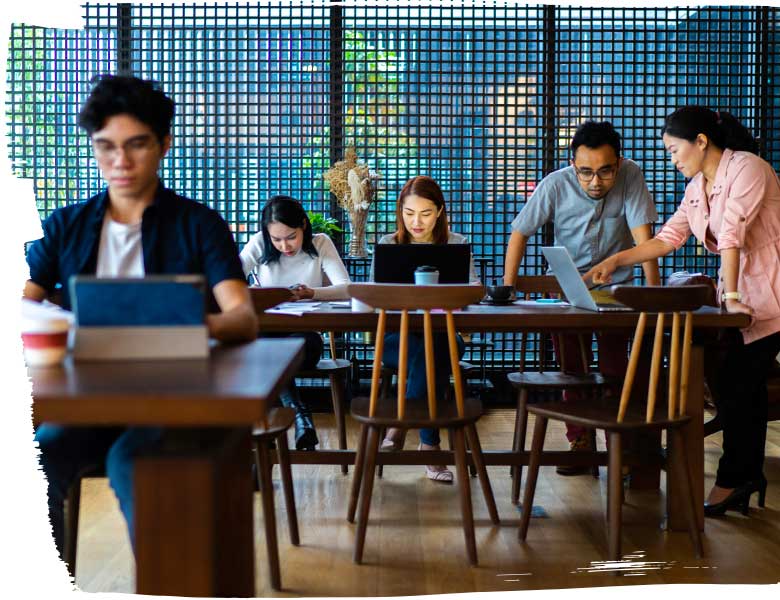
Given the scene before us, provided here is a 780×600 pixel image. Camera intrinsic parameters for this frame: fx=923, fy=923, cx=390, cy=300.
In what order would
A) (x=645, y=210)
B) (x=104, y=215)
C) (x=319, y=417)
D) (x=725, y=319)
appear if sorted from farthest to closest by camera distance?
(x=319, y=417), (x=645, y=210), (x=725, y=319), (x=104, y=215)

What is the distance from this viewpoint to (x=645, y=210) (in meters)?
3.71

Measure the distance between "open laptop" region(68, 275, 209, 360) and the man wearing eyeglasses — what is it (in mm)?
2300

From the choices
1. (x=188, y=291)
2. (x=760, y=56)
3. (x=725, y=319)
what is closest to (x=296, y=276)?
(x=725, y=319)

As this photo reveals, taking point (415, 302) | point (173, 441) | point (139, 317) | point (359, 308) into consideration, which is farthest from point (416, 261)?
point (173, 441)

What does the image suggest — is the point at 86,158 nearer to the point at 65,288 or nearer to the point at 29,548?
the point at 65,288

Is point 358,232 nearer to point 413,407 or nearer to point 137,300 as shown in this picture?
point 413,407

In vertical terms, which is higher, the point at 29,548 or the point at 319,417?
the point at 29,548

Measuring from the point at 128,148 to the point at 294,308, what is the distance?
45.8 inches

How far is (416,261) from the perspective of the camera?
3.10 metres

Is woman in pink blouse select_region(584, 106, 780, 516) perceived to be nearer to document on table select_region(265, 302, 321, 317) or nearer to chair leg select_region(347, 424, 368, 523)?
→ chair leg select_region(347, 424, 368, 523)

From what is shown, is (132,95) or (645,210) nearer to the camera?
(132,95)

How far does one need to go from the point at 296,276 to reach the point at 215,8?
209cm

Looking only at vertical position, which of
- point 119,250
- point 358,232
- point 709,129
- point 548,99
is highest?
point 548,99

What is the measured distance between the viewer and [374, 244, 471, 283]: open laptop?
10.1 ft
